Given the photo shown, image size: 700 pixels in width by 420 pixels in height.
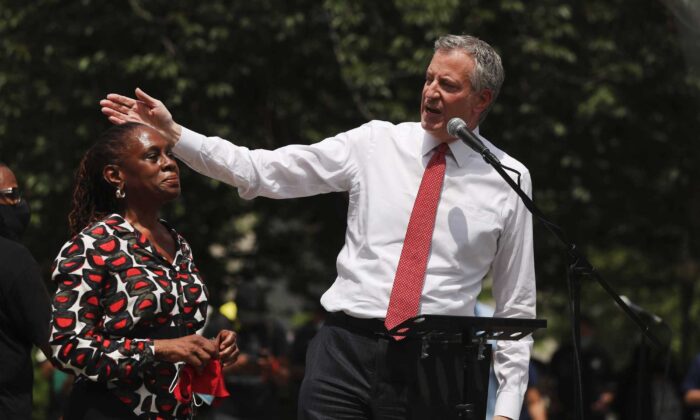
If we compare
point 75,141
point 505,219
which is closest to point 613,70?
point 75,141

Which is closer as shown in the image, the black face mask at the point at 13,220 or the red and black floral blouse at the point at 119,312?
the red and black floral blouse at the point at 119,312

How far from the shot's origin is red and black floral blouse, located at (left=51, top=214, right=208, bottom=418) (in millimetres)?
4375

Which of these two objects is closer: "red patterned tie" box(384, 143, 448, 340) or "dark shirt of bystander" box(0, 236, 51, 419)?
"red patterned tie" box(384, 143, 448, 340)

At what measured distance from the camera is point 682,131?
1430 cm

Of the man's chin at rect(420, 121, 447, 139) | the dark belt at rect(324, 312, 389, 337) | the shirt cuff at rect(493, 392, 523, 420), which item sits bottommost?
the shirt cuff at rect(493, 392, 523, 420)

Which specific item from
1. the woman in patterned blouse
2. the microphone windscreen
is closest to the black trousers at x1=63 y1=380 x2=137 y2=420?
the woman in patterned blouse

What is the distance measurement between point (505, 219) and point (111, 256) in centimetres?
157

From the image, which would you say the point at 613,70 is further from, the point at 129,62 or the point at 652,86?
the point at 129,62

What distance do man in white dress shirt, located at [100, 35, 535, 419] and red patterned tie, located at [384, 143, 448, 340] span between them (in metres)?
0.04

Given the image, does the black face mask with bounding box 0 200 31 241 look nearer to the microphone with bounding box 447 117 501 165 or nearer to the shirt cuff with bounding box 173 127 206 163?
the shirt cuff with bounding box 173 127 206 163

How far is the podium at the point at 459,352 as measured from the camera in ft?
14.1

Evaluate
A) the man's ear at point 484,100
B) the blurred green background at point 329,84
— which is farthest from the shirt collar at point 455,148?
the blurred green background at point 329,84

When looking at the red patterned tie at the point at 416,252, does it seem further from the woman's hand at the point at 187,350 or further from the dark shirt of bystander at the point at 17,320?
the dark shirt of bystander at the point at 17,320

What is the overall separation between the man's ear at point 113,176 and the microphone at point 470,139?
1.30 meters
